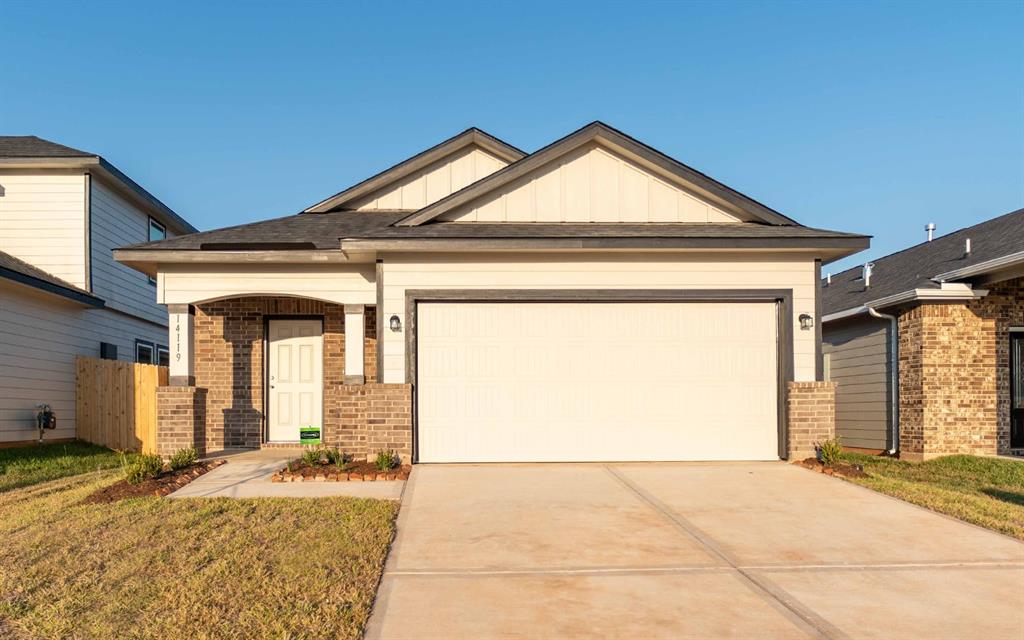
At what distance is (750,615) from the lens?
188 inches

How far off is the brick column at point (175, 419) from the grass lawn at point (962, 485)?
31.1ft

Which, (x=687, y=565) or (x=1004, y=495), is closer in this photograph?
(x=687, y=565)

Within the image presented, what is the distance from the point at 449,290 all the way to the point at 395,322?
0.90 m

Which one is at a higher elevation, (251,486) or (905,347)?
(905,347)

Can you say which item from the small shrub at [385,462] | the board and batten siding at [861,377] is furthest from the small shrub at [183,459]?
the board and batten siding at [861,377]

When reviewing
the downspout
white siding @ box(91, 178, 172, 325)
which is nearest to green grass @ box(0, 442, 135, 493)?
white siding @ box(91, 178, 172, 325)

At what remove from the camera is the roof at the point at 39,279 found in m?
12.9

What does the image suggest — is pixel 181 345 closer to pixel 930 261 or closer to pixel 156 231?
Result: pixel 156 231

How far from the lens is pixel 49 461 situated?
1217 cm

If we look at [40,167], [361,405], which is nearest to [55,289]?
[40,167]

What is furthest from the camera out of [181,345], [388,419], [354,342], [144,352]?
[144,352]

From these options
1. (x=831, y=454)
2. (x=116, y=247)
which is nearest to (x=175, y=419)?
(x=116, y=247)

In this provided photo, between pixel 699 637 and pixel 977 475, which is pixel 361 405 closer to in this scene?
pixel 699 637

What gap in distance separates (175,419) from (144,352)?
9.37 metres
